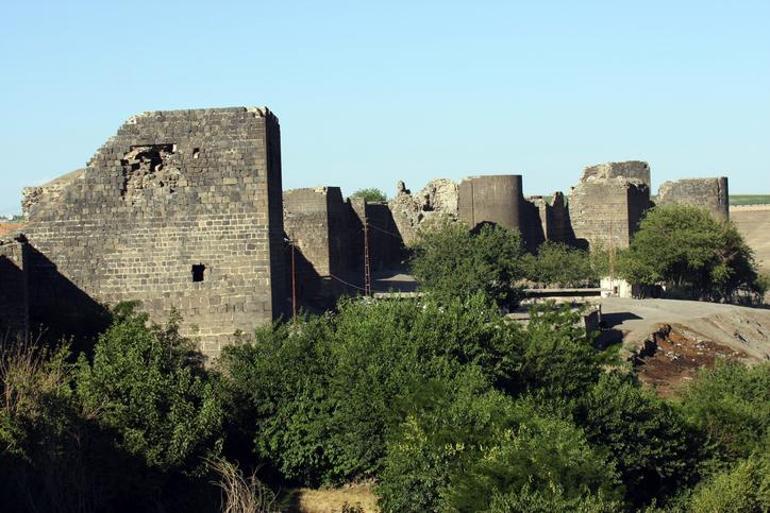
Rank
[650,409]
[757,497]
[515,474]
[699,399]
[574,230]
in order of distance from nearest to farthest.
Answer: [515,474]
[757,497]
[650,409]
[699,399]
[574,230]

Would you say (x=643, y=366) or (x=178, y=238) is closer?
(x=178, y=238)

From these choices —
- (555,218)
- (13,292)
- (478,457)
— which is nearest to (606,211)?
(555,218)

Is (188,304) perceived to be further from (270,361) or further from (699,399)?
(699,399)

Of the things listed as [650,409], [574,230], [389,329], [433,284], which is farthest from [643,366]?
[574,230]

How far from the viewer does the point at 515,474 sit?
1436 cm

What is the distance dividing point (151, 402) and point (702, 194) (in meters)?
33.4

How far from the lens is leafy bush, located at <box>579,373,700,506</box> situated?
18.0 metres

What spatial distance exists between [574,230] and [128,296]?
25683 millimetres

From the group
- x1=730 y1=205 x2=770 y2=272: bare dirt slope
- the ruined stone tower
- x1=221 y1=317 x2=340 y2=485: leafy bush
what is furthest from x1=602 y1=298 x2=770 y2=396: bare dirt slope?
x1=730 y1=205 x2=770 y2=272: bare dirt slope

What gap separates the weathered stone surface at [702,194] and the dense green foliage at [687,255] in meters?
3.57

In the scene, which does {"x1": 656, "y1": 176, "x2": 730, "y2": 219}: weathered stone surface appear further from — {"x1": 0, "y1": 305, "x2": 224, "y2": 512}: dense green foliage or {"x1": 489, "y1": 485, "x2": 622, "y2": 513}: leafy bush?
{"x1": 489, "y1": 485, "x2": 622, "y2": 513}: leafy bush

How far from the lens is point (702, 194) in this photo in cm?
4634

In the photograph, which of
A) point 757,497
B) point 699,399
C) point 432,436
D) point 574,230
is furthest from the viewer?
point 574,230

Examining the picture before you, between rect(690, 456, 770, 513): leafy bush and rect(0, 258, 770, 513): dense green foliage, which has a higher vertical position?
rect(0, 258, 770, 513): dense green foliage
